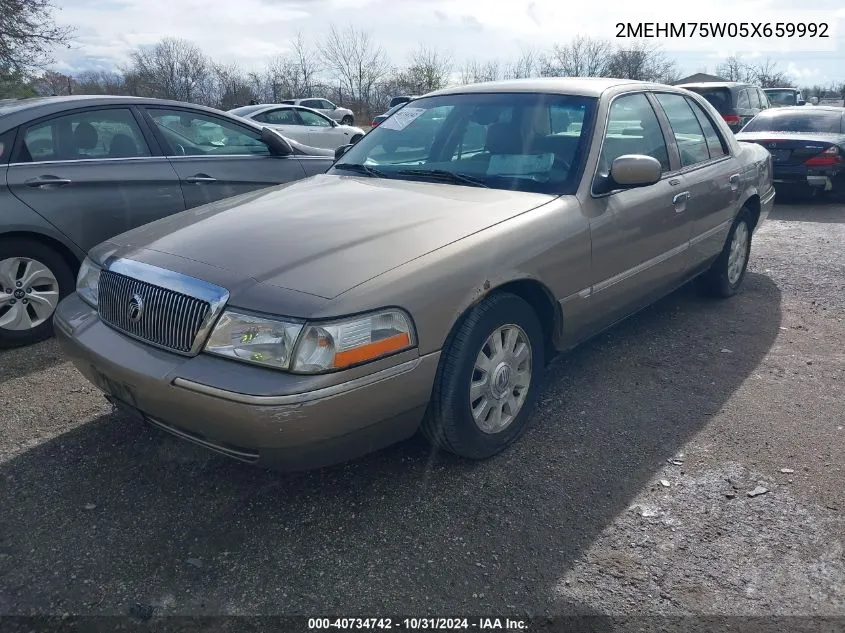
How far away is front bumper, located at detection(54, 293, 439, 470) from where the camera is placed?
2326mm

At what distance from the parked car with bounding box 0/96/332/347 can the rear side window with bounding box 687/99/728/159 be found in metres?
3.24

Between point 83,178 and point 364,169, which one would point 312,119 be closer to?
point 83,178

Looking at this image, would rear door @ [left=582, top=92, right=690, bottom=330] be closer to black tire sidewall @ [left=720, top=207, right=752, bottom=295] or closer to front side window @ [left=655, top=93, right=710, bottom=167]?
front side window @ [left=655, top=93, right=710, bottom=167]

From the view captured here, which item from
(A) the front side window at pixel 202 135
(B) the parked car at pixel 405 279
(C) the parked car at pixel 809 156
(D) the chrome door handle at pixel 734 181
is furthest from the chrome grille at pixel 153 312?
(C) the parked car at pixel 809 156

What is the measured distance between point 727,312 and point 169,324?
4122 millimetres

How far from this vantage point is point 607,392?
3826mm

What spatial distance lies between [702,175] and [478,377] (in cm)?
254

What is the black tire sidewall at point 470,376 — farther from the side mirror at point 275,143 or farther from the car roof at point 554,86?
the side mirror at point 275,143

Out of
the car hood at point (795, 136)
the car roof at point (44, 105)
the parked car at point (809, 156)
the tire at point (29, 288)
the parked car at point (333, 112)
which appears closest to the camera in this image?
the tire at point (29, 288)

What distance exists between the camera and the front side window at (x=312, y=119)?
51.2 ft

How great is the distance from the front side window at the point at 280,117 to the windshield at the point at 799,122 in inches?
360

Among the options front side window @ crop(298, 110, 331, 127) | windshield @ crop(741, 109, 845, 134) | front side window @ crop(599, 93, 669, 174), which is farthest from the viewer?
front side window @ crop(298, 110, 331, 127)

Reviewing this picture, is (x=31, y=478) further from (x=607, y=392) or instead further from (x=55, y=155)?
(x=607, y=392)

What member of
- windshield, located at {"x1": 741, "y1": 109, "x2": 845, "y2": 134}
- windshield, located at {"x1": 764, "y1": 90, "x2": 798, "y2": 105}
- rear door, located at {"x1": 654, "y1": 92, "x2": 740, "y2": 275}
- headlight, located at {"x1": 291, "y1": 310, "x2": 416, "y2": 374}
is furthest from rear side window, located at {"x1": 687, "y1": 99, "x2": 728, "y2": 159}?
windshield, located at {"x1": 764, "y1": 90, "x2": 798, "y2": 105}
